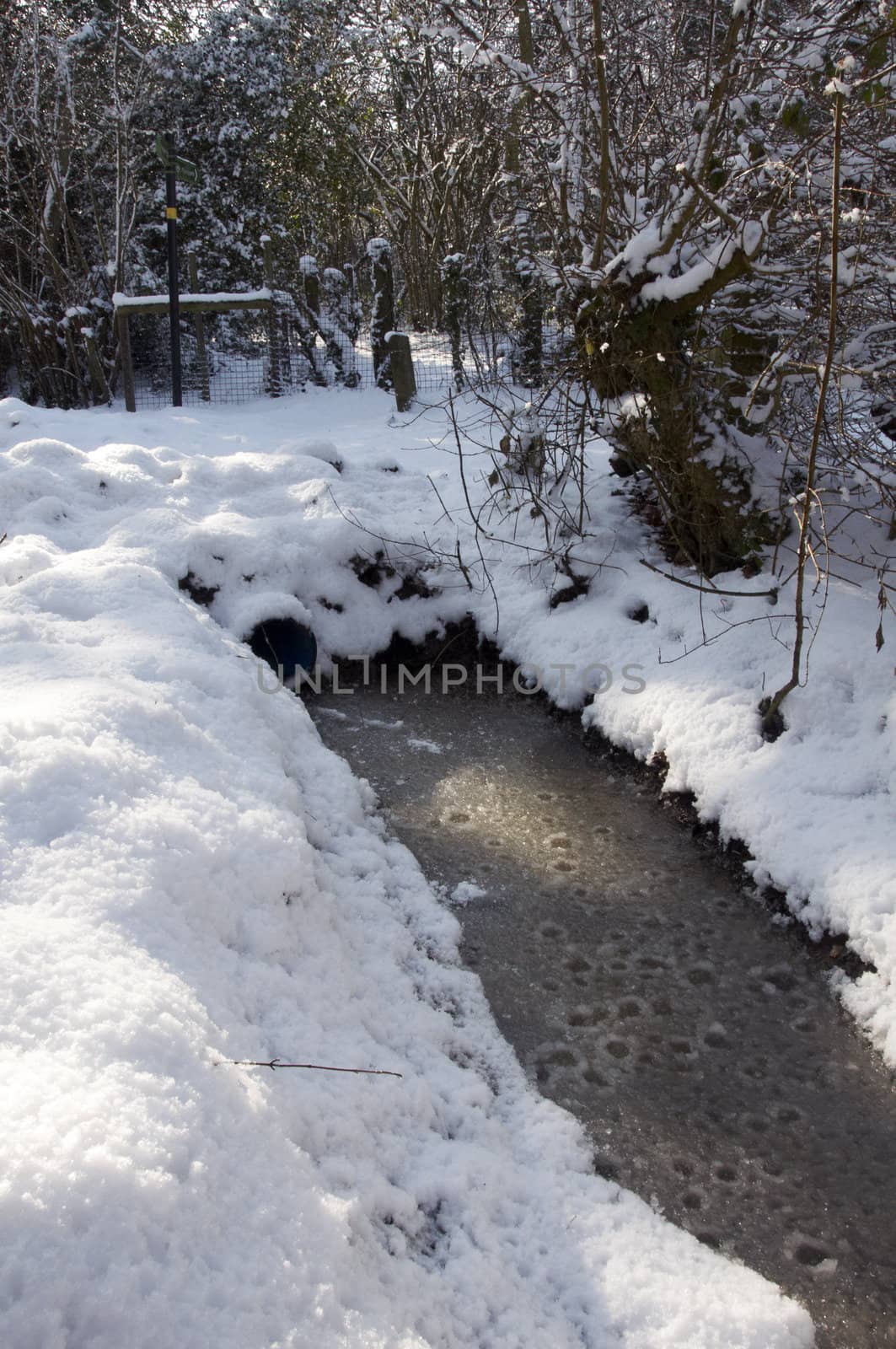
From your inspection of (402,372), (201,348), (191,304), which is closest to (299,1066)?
(402,372)

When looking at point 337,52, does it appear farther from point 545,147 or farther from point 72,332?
point 545,147

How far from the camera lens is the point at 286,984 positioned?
2.28 meters

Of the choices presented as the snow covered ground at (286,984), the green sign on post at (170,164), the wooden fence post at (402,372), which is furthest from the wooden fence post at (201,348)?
the snow covered ground at (286,984)

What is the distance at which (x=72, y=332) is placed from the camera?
10156 millimetres

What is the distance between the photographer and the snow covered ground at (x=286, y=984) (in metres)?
1.43

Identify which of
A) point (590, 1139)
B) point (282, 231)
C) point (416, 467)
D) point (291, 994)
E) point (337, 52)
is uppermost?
point (337, 52)

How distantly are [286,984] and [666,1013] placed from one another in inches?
52.7

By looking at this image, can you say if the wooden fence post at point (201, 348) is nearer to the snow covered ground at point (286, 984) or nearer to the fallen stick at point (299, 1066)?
the snow covered ground at point (286, 984)

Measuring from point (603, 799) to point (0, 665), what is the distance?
2467 millimetres

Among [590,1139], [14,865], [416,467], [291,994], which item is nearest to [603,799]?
[590,1139]

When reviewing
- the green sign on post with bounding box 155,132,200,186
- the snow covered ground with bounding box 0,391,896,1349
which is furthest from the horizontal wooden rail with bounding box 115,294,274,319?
the snow covered ground with bounding box 0,391,896,1349

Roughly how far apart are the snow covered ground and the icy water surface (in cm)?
14

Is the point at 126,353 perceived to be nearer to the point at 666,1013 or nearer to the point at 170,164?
the point at 170,164

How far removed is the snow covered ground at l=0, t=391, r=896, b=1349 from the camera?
1426 mm
